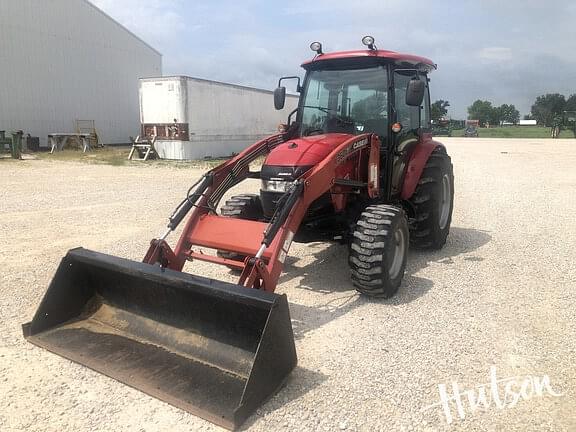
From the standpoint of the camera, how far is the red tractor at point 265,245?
3383mm

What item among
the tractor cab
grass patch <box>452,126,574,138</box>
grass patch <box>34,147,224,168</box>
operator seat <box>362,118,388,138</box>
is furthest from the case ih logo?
Result: grass patch <box>452,126,574,138</box>

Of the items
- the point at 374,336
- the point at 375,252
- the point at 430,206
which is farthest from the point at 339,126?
the point at 374,336

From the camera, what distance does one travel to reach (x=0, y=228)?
7.94 metres

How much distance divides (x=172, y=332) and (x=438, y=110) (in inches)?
215

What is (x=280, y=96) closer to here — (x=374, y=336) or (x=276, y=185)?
(x=276, y=185)

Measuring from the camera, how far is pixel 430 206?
21.2 feet

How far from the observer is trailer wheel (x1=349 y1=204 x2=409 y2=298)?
470 cm

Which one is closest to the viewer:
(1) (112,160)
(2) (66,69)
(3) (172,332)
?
(3) (172,332)

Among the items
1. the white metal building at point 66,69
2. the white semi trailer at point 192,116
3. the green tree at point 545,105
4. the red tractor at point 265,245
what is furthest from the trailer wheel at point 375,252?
the green tree at point 545,105

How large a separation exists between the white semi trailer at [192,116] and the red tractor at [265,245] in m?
14.1

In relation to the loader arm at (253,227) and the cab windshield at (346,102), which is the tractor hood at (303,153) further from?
the cab windshield at (346,102)

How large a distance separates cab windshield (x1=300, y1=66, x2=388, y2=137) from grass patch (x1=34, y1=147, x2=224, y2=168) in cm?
1315

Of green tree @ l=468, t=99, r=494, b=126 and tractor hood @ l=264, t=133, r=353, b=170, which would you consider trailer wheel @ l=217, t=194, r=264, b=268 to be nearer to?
tractor hood @ l=264, t=133, r=353, b=170

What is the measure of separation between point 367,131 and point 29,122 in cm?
2503
